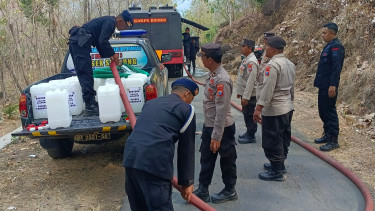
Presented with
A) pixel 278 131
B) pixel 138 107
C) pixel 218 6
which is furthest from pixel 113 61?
pixel 218 6

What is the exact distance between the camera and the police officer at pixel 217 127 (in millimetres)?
3781

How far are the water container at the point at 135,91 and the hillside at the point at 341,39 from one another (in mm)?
4906

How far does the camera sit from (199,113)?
341 inches

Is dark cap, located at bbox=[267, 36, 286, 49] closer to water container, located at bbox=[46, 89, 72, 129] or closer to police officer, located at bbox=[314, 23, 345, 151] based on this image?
police officer, located at bbox=[314, 23, 345, 151]

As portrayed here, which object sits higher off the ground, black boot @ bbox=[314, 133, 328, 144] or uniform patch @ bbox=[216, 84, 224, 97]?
uniform patch @ bbox=[216, 84, 224, 97]

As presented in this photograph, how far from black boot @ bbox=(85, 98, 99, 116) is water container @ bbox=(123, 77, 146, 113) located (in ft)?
1.69

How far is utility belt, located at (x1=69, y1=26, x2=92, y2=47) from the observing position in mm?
5113

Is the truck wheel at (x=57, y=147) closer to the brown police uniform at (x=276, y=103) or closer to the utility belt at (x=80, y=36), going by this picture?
the utility belt at (x=80, y=36)

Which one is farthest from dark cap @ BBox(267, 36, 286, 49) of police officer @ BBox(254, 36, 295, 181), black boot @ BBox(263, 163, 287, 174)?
black boot @ BBox(263, 163, 287, 174)

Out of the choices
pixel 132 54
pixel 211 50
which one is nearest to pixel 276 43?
pixel 211 50

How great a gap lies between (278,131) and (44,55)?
9.68 metres

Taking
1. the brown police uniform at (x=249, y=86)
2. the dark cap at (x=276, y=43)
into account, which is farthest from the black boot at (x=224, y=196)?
the brown police uniform at (x=249, y=86)

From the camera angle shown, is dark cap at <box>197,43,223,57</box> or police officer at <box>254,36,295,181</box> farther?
police officer at <box>254,36,295,181</box>

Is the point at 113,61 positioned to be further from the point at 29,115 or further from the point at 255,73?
the point at 255,73
